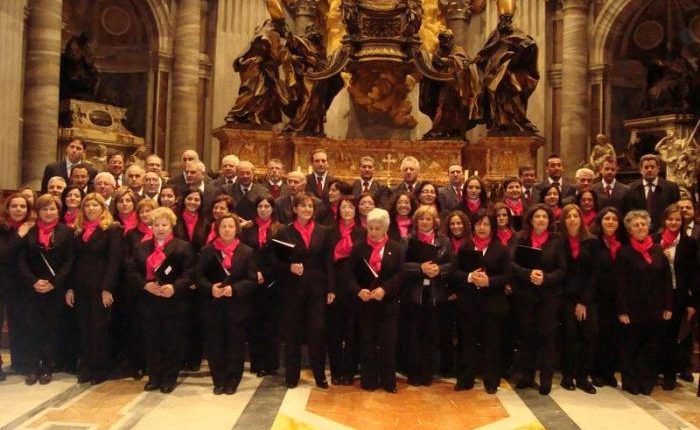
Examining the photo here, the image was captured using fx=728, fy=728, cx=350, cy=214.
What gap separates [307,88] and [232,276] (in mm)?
7858

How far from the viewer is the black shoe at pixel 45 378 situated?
21.6 ft

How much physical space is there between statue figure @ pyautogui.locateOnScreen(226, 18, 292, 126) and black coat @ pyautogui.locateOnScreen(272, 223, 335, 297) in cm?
707

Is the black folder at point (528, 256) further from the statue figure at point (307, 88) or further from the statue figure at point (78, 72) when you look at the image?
the statue figure at point (78, 72)

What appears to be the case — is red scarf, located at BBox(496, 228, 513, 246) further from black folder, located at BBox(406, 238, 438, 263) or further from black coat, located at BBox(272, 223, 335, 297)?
black coat, located at BBox(272, 223, 335, 297)

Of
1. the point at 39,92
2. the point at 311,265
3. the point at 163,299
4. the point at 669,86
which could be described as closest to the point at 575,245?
the point at 311,265

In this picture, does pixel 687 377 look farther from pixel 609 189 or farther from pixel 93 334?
pixel 93 334

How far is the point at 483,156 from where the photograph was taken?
548 inches

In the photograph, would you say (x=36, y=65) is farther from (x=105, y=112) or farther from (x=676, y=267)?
(x=676, y=267)

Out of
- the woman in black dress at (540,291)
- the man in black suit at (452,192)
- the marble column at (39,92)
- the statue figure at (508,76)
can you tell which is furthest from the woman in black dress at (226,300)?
the marble column at (39,92)

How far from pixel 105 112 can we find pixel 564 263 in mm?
12411

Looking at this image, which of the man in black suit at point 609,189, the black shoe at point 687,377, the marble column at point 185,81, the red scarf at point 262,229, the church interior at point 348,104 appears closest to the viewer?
the church interior at point 348,104

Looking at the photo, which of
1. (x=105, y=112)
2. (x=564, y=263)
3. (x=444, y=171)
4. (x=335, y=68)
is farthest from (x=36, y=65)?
(x=564, y=263)

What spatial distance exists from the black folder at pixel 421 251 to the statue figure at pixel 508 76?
6979 mm

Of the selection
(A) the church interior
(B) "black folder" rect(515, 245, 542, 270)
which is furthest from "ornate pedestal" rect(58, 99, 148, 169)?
(B) "black folder" rect(515, 245, 542, 270)
